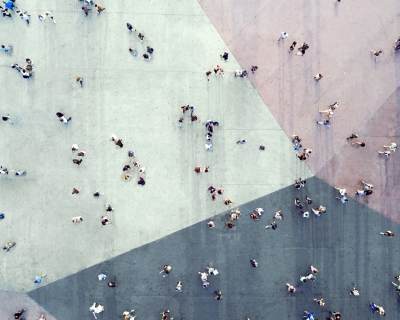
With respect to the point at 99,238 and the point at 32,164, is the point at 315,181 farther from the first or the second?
the point at 32,164

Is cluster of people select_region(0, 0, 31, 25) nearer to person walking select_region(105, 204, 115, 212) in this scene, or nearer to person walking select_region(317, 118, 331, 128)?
person walking select_region(105, 204, 115, 212)

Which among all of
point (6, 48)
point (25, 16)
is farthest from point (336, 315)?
point (25, 16)

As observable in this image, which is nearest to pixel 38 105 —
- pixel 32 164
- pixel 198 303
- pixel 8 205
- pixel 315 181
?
pixel 32 164

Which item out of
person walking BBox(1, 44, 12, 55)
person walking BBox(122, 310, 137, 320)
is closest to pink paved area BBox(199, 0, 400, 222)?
person walking BBox(1, 44, 12, 55)

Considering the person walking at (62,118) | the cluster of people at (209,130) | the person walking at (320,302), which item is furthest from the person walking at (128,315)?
the person walking at (62,118)

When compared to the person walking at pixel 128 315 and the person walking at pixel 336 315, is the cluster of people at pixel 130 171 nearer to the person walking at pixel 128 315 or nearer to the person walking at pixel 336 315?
the person walking at pixel 128 315

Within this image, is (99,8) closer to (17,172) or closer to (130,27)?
(130,27)
